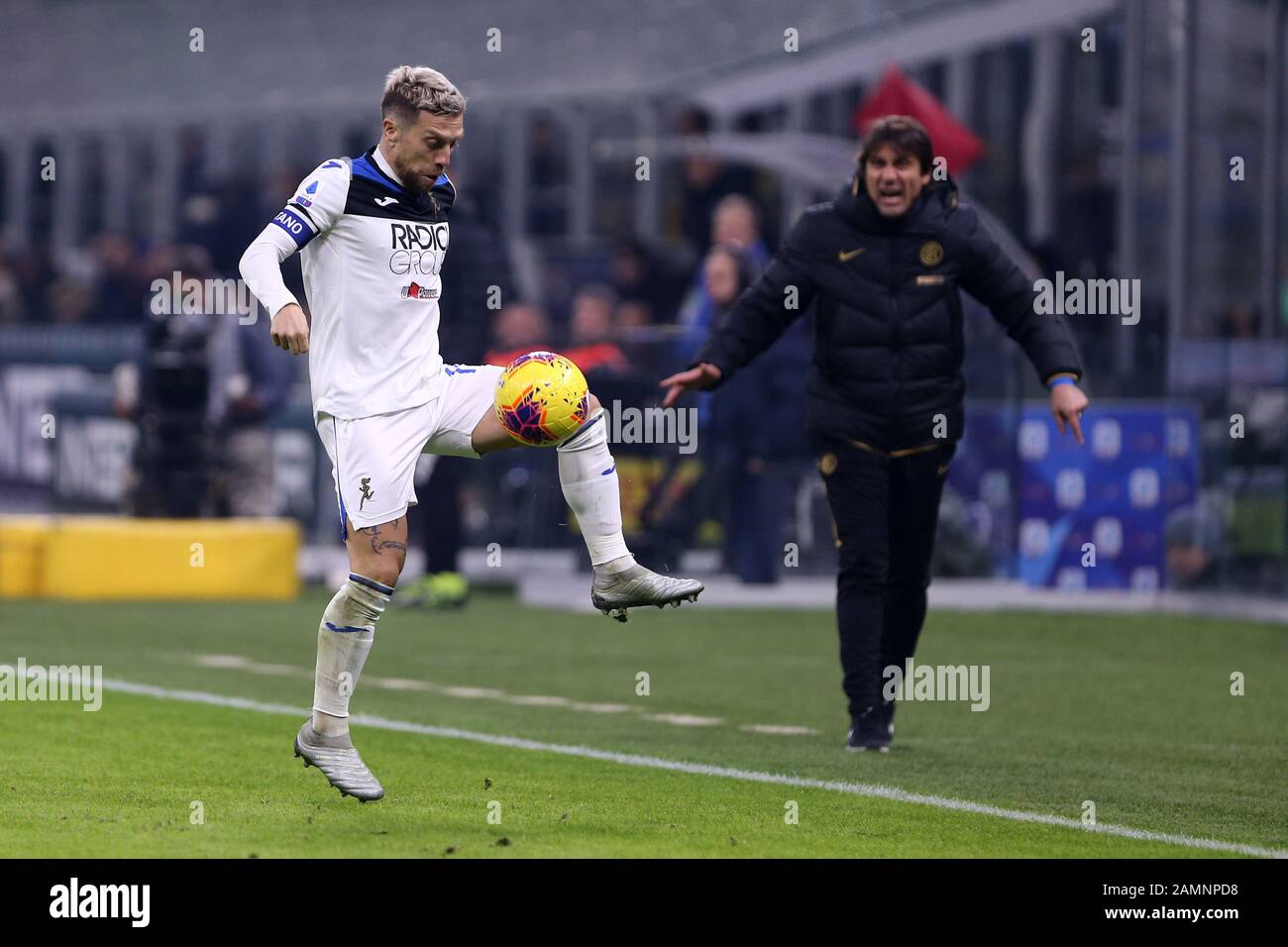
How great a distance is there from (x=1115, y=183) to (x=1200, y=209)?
390 centimetres

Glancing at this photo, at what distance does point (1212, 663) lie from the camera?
41.4 ft

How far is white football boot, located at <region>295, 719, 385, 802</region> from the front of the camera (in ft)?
23.1

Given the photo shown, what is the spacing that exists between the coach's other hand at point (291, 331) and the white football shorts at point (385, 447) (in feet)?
1.53

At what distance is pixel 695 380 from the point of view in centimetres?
862

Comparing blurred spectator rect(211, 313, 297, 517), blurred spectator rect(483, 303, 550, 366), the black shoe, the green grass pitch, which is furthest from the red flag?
the black shoe

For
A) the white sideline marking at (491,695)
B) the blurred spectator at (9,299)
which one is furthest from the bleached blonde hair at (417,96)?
the blurred spectator at (9,299)

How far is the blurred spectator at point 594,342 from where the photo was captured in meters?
16.1

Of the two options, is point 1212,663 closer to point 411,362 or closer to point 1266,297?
point 1266,297

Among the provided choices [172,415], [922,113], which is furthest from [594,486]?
[922,113]

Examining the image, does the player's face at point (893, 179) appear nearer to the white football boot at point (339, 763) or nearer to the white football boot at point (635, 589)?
the white football boot at point (635, 589)

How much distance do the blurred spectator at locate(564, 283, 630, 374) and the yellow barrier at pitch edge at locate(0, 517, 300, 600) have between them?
2.30 meters

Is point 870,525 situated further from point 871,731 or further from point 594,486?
point 594,486
